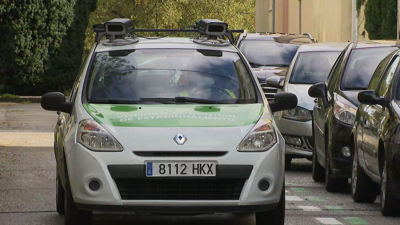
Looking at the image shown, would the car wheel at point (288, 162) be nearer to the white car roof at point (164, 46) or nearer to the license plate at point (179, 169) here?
the white car roof at point (164, 46)

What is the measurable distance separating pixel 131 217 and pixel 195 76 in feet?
4.39

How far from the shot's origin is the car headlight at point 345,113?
10555 mm

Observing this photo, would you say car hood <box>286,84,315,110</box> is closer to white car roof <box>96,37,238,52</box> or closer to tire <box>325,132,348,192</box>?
tire <box>325,132,348,192</box>

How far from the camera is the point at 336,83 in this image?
11.3 m

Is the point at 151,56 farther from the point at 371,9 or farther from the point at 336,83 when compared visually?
the point at 371,9

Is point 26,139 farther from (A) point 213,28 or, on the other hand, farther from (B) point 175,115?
(B) point 175,115

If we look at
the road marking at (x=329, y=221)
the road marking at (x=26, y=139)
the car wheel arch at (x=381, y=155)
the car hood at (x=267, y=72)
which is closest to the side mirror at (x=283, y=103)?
the road marking at (x=329, y=221)

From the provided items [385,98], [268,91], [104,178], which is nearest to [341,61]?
[385,98]

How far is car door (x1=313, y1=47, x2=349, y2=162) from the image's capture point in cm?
1127

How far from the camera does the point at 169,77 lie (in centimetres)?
819

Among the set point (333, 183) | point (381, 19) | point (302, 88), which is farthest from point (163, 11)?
point (333, 183)

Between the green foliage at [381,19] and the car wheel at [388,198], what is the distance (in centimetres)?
1598

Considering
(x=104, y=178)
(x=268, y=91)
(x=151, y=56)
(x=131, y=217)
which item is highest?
(x=151, y=56)

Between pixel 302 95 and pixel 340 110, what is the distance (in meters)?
2.68
